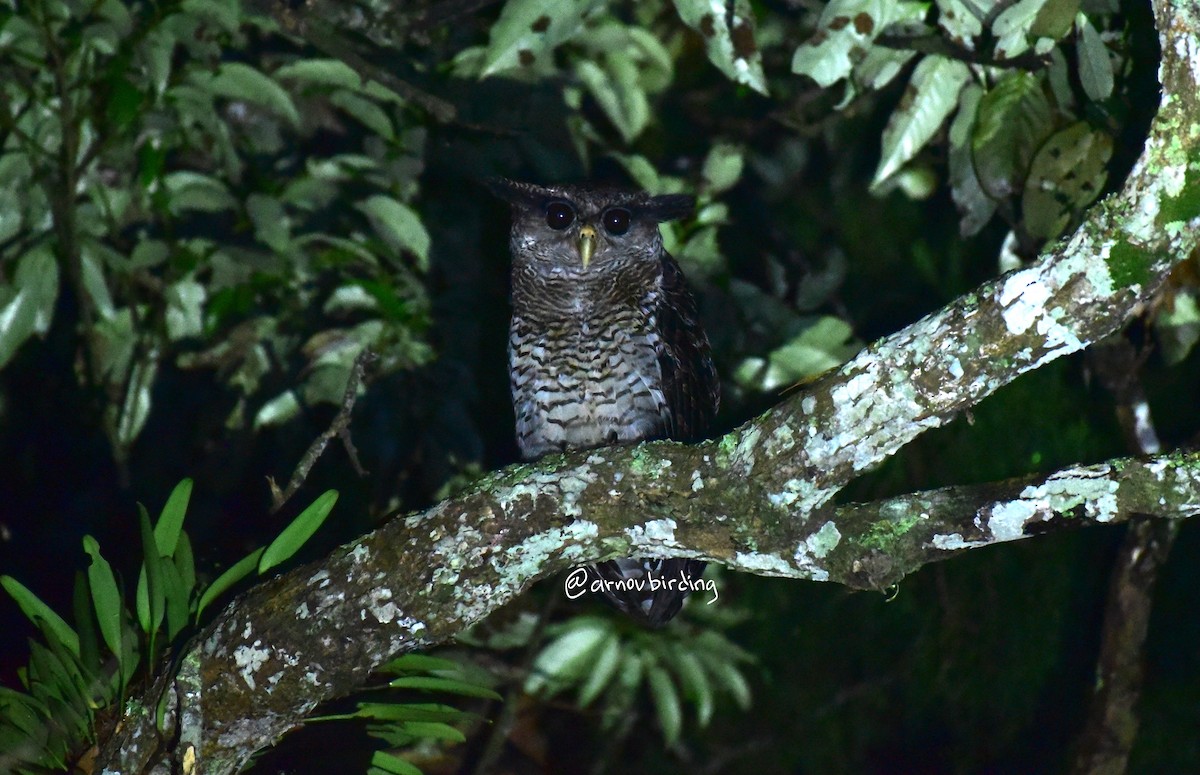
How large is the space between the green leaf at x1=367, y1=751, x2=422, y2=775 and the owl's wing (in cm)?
105

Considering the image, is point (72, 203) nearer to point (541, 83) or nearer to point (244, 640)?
point (541, 83)

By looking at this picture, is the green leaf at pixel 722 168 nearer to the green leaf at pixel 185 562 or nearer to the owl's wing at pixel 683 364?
the owl's wing at pixel 683 364

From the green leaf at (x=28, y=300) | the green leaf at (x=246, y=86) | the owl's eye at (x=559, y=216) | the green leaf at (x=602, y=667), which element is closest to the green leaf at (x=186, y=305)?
the green leaf at (x=28, y=300)

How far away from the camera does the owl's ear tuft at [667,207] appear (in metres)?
3.00

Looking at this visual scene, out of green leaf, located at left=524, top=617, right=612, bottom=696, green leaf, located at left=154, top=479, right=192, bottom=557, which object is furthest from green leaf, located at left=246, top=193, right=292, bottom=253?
green leaf, located at left=524, top=617, right=612, bottom=696

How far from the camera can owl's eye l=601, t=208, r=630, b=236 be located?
301cm

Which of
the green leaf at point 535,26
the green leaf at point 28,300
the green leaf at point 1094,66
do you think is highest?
the green leaf at point 535,26

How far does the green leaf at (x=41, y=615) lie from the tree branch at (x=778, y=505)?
232 millimetres

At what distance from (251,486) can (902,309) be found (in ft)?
6.59

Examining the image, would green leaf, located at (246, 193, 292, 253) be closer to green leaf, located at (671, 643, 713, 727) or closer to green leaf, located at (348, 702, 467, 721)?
green leaf, located at (348, 702, 467, 721)

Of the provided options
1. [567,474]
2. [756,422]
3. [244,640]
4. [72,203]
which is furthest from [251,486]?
[756,422]

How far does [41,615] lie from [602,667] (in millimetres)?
1497

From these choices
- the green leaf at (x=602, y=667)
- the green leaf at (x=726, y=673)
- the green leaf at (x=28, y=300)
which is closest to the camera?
the green leaf at (x=28, y=300)

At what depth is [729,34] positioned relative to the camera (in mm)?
2324
